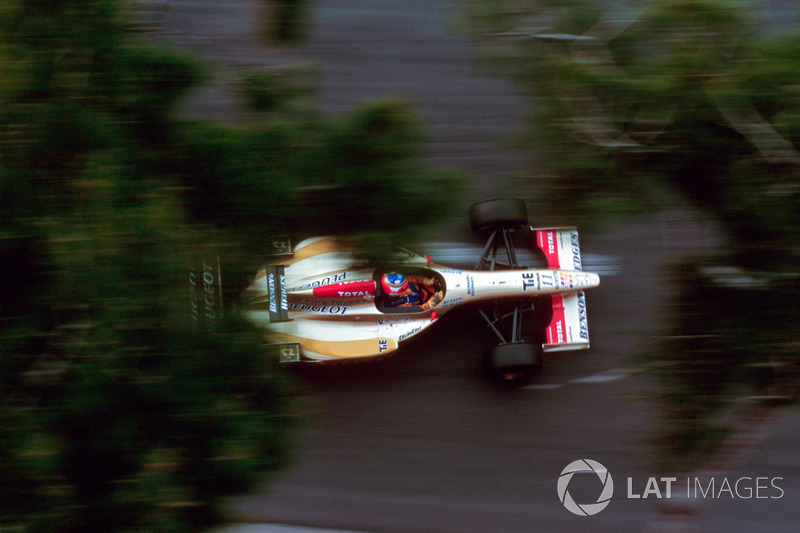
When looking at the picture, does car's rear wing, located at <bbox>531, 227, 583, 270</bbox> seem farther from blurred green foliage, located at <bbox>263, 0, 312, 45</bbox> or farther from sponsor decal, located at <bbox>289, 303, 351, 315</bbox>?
blurred green foliage, located at <bbox>263, 0, 312, 45</bbox>

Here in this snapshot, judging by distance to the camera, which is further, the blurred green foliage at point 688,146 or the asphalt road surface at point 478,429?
the asphalt road surface at point 478,429

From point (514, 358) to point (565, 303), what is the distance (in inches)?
27.1

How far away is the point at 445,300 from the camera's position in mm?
5035

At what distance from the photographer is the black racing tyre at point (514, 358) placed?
485cm

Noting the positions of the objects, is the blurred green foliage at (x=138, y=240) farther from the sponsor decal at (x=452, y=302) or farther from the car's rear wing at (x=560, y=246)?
the car's rear wing at (x=560, y=246)

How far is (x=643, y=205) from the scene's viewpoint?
271 centimetres

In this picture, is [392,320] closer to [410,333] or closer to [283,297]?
[410,333]

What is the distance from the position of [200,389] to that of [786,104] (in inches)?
92.5

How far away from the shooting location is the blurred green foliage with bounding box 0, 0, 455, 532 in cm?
176

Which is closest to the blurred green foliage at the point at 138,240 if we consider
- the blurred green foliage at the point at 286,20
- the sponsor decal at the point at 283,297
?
the blurred green foliage at the point at 286,20

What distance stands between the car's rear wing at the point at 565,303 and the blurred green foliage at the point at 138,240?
337cm

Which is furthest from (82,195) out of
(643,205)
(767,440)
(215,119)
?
(767,440)

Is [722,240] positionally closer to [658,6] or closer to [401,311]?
[658,6]

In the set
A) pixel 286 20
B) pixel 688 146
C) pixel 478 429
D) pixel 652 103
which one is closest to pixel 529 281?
pixel 478 429
